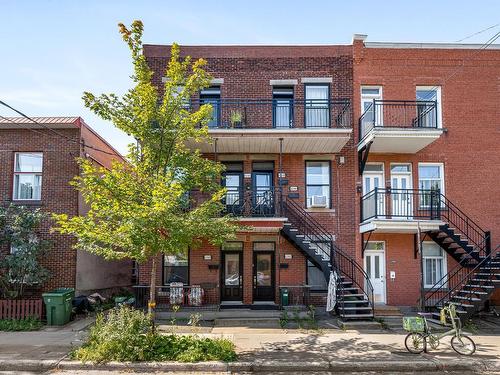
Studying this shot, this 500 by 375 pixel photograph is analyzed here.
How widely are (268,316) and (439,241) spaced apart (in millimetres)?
7136

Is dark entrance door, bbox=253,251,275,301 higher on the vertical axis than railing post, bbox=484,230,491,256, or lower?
lower

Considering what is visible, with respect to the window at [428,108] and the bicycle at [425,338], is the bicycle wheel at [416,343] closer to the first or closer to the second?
the bicycle at [425,338]

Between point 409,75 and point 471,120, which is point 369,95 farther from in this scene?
point 471,120

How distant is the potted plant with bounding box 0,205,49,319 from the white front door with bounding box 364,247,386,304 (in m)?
11.6

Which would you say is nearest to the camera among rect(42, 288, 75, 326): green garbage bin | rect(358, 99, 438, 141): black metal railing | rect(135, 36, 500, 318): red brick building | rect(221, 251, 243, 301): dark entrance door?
rect(42, 288, 75, 326): green garbage bin

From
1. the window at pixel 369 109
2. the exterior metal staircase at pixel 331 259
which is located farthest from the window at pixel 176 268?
the window at pixel 369 109

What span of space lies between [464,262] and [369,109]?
658cm

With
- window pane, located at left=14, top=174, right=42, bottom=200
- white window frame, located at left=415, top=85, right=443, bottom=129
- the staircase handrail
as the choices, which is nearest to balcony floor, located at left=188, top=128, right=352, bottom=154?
the staircase handrail

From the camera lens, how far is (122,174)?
10.1m

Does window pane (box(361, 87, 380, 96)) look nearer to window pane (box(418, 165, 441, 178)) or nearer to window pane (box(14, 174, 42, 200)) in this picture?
window pane (box(418, 165, 441, 178))

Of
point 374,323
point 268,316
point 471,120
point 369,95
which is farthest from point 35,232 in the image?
point 471,120

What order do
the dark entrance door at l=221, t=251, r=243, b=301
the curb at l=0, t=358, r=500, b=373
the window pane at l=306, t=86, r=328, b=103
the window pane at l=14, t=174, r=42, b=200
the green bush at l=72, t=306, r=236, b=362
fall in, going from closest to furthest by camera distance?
the curb at l=0, t=358, r=500, b=373, the green bush at l=72, t=306, r=236, b=362, the window pane at l=14, t=174, r=42, b=200, the dark entrance door at l=221, t=251, r=243, b=301, the window pane at l=306, t=86, r=328, b=103

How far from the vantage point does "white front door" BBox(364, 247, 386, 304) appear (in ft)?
53.8

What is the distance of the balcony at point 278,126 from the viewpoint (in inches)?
599
